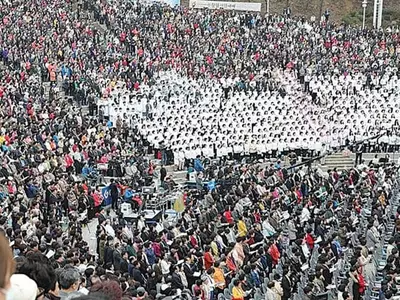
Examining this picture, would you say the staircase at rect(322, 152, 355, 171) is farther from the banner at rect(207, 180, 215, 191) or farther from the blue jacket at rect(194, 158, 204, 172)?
the banner at rect(207, 180, 215, 191)

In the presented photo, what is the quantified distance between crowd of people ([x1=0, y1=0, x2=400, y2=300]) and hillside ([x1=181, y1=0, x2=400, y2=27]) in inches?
603

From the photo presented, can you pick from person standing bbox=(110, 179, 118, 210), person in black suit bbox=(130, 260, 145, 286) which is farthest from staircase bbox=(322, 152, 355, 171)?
person in black suit bbox=(130, 260, 145, 286)

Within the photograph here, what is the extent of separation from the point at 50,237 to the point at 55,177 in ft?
24.9

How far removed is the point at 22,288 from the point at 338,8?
66710 mm

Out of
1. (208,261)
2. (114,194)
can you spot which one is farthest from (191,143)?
(208,261)

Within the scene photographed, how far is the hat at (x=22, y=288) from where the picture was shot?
5473 millimetres

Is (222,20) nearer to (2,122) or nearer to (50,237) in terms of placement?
(2,122)

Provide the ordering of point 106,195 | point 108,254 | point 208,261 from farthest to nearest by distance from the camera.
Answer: point 106,195 < point 208,261 < point 108,254

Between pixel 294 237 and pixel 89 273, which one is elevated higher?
pixel 89 273

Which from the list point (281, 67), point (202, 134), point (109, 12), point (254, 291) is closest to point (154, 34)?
point (109, 12)

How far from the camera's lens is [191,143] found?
3281cm

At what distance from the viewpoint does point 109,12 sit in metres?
51.7

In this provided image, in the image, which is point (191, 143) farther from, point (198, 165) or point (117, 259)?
point (117, 259)

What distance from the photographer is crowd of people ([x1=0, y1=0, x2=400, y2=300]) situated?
17.6 metres
